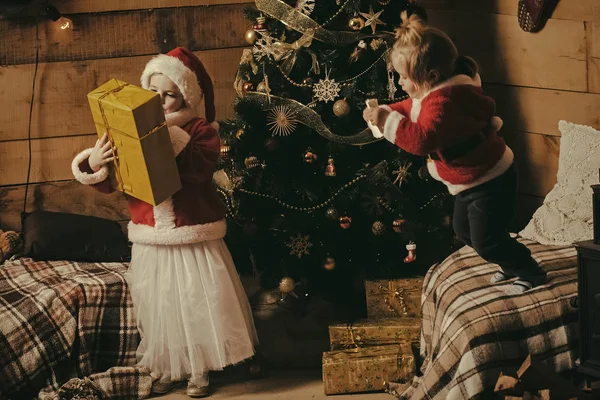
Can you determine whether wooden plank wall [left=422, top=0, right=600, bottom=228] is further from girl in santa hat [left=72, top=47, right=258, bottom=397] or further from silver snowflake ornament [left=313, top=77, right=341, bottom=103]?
girl in santa hat [left=72, top=47, right=258, bottom=397]

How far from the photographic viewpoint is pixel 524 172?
375 cm

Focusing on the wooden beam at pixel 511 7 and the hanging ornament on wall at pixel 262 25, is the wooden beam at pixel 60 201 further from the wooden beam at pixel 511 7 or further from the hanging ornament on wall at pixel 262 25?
the wooden beam at pixel 511 7

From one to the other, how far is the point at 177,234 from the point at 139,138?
428 millimetres

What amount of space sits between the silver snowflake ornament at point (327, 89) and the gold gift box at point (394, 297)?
723mm

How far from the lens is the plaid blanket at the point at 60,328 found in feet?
10.2

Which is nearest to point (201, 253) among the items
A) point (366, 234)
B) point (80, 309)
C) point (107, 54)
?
point (80, 309)

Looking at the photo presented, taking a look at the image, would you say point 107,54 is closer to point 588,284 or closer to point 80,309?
point 80,309

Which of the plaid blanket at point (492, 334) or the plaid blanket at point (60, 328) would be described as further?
the plaid blanket at point (60, 328)

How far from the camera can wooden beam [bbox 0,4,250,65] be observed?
3863mm

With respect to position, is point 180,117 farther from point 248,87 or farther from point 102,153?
point 248,87

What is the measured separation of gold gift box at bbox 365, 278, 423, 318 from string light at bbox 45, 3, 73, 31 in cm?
168

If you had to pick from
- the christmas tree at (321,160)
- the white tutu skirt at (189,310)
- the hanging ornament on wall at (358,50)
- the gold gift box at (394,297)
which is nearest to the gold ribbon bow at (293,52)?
the christmas tree at (321,160)

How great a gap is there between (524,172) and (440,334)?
3.83ft

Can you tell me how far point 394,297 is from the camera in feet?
11.3
